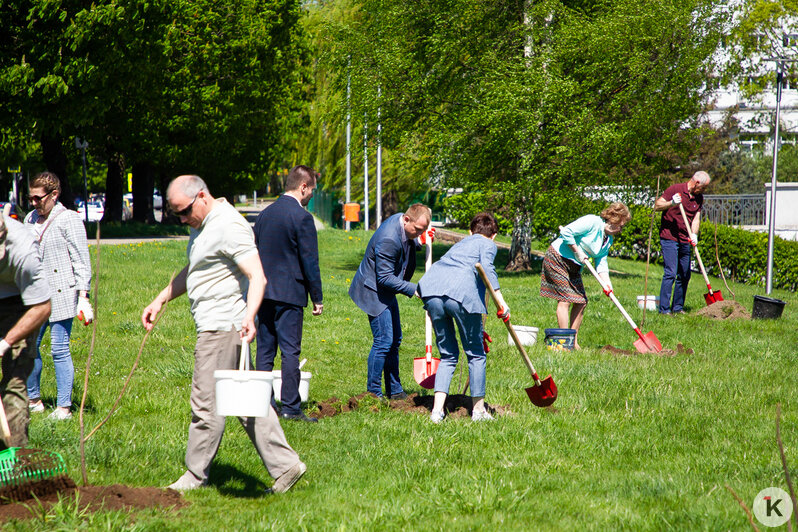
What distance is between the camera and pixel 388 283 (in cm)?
666

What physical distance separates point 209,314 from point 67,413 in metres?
2.36

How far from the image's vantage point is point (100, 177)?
5662 centimetres

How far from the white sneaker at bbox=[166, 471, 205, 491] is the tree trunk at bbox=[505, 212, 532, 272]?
15849mm

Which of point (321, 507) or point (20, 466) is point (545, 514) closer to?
point (321, 507)

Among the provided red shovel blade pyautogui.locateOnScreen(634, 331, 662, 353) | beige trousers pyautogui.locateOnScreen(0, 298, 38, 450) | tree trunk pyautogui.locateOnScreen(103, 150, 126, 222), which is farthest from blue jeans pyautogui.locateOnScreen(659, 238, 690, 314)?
tree trunk pyautogui.locateOnScreen(103, 150, 126, 222)

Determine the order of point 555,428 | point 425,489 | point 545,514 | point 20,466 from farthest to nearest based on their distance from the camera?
1. point 555,428
2. point 425,489
3. point 545,514
4. point 20,466

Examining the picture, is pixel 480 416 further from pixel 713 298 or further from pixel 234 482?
pixel 713 298

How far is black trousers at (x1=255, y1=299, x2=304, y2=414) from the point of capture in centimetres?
600

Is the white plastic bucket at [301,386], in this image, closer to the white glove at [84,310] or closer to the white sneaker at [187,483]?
the white glove at [84,310]

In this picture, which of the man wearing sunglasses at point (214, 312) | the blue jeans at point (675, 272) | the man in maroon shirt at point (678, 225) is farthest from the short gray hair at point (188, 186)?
the blue jeans at point (675, 272)

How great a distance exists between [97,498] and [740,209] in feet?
81.5

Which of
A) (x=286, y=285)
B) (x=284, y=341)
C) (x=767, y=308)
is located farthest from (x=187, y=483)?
(x=767, y=308)

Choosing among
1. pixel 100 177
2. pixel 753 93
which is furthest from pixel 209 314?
pixel 100 177

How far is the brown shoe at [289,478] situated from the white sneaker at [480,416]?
1966mm
